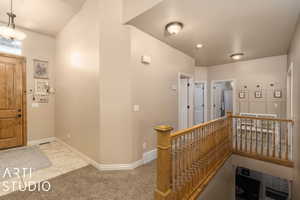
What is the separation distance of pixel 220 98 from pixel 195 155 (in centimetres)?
527

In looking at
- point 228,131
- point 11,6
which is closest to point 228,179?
point 228,131

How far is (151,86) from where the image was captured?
Result: 314cm

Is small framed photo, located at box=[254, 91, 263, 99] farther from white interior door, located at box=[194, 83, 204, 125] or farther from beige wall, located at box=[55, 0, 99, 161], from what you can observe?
beige wall, located at box=[55, 0, 99, 161]

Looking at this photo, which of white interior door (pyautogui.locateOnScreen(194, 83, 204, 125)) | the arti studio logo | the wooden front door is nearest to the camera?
the arti studio logo

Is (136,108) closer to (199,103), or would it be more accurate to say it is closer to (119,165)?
(119,165)

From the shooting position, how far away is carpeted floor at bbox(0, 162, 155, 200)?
6.18ft

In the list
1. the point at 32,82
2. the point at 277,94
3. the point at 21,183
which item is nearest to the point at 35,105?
the point at 32,82

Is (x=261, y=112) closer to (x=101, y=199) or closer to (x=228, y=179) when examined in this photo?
(x=228, y=179)

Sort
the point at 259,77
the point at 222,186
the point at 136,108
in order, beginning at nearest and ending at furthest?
the point at 136,108 < the point at 222,186 < the point at 259,77

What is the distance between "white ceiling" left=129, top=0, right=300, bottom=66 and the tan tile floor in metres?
2.98

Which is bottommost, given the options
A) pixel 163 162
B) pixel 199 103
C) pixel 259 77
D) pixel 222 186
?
pixel 222 186

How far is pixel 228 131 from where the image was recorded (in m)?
3.41

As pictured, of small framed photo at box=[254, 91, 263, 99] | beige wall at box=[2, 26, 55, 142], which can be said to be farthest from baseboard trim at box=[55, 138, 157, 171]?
small framed photo at box=[254, 91, 263, 99]

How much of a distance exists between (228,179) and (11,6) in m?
6.23
